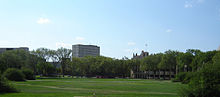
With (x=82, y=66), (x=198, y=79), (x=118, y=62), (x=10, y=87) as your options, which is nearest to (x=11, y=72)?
(x=10, y=87)

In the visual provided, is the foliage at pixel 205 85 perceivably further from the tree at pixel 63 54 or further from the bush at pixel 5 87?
the tree at pixel 63 54

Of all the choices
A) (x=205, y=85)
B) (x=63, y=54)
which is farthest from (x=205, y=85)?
(x=63, y=54)

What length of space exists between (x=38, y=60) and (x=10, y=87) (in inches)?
3642

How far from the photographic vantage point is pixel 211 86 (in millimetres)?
18031

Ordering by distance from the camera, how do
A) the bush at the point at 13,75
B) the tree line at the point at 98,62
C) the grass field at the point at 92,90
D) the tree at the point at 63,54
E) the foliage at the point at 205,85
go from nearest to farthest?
1. the foliage at the point at 205,85
2. the grass field at the point at 92,90
3. the bush at the point at 13,75
4. the tree line at the point at 98,62
5. the tree at the point at 63,54

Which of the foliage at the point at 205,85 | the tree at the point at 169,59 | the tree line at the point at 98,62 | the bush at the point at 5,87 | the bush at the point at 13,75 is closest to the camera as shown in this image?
the foliage at the point at 205,85

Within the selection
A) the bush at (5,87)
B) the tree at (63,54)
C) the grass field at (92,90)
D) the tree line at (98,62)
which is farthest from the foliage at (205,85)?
the tree at (63,54)

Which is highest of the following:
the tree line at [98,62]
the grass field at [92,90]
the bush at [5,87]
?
the tree line at [98,62]

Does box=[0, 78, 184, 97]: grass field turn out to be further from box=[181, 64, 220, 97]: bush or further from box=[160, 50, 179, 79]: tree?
box=[160, 50, 179, 79]: tree

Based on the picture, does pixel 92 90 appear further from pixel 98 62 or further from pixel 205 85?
pixel 98 62

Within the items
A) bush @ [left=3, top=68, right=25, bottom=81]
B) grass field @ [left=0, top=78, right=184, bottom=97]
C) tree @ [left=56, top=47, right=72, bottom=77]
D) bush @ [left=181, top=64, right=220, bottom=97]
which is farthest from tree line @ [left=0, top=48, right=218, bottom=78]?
bush @ [left=181, top=64, right=220, bottom=97]

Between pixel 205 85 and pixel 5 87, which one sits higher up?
pixel 205 85

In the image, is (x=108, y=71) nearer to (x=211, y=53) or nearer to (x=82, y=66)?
(x=82, y=66)

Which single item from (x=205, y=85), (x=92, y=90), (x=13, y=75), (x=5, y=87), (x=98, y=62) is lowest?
(x=92, y=90)
